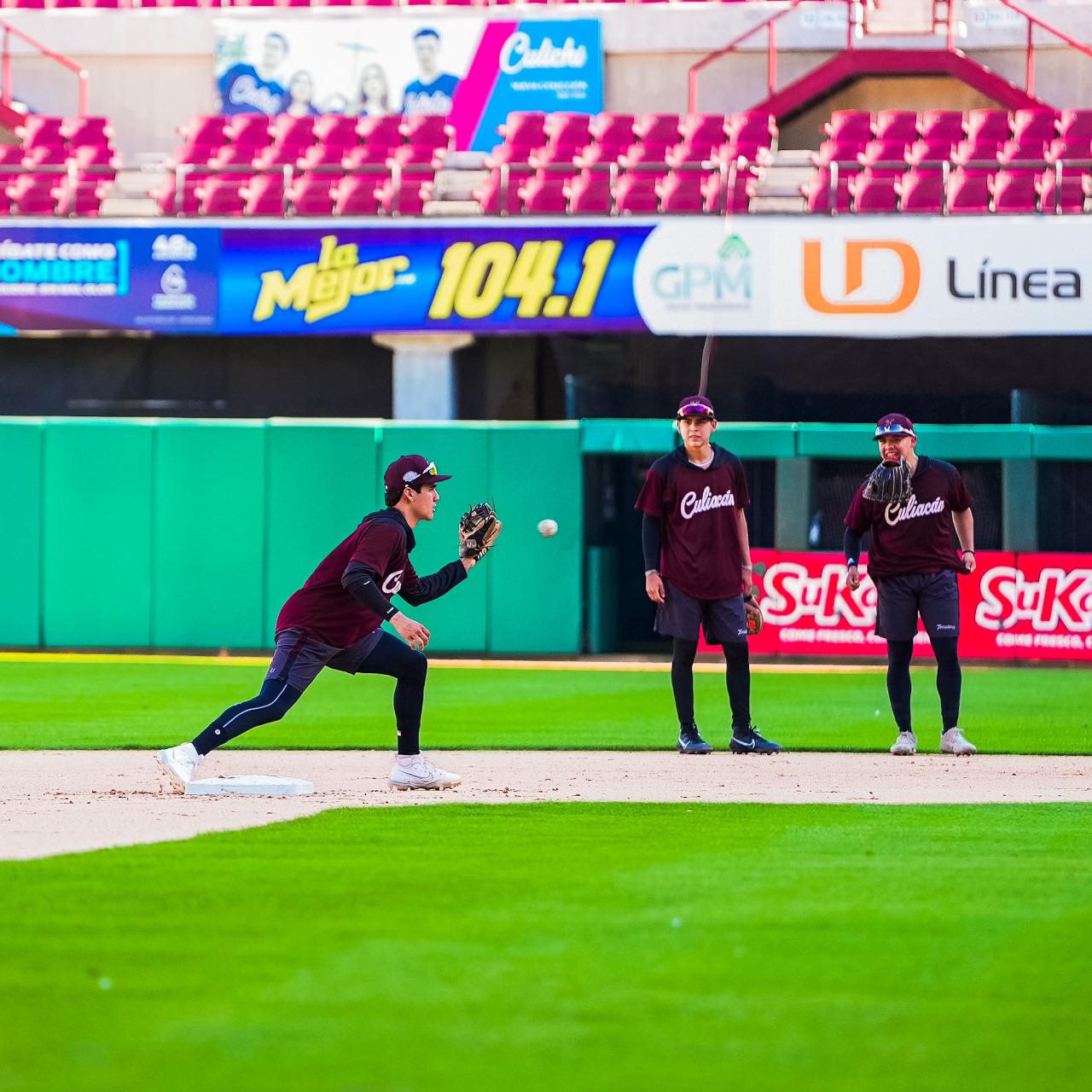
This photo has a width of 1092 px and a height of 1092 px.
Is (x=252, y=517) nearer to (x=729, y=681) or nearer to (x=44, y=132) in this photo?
(x=44, y=132)

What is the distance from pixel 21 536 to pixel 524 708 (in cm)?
863

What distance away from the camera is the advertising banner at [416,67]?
28.3 m

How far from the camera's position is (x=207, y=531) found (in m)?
21.0

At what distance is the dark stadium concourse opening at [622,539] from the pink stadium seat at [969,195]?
11.9ft

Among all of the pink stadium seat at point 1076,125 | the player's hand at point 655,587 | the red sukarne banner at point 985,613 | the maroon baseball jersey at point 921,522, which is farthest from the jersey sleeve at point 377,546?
the pink stadium seat at point 1076,125

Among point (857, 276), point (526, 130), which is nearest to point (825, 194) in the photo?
point (857, 276)

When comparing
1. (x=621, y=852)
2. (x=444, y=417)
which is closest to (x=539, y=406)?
(x=444, y=417)

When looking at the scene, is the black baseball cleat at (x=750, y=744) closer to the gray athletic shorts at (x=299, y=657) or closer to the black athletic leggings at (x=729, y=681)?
the black athletic leggings at (x=729, y=681)

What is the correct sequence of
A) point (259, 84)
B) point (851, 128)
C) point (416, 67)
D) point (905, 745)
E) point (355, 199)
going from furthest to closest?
point (259, 84) < point (416, 67) < point (851, 128) < point (355, 199) < point (905, 745)

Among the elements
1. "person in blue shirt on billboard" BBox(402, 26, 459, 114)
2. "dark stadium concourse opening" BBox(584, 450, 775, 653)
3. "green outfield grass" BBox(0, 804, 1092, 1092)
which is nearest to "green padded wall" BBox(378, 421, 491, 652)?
"dark stadium concourse opening" BBox(584, 450, 775, 653)

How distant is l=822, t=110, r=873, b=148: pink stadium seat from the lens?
24.6 meters

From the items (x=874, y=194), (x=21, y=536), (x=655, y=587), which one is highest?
(x=874, y=194)

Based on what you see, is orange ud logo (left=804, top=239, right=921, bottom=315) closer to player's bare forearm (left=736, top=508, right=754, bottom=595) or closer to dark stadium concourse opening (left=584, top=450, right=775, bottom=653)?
dark stadium concourse opening (left=584, top=450, right=775, bottom=653)

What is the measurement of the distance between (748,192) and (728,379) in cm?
236
